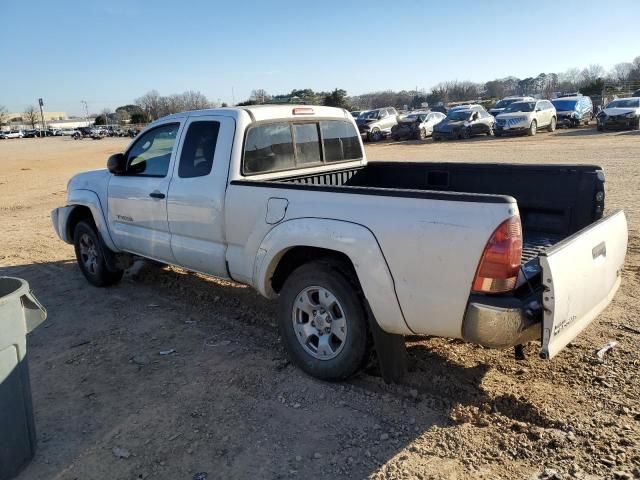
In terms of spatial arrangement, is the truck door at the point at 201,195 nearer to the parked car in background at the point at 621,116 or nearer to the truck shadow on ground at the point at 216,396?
the truck shadow on ground at the point at 216,396

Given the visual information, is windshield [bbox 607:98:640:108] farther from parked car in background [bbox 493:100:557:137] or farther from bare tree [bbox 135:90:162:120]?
bare tree [bbox 135:90:162:120]

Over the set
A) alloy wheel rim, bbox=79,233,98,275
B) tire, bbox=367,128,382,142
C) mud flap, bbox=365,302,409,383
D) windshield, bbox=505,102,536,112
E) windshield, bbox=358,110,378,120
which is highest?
windshield, bbox=358,110,378,120

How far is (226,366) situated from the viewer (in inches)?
169

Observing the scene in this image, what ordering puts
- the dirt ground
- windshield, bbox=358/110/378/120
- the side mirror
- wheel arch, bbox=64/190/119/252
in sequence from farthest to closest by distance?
1. windshield, bbox=358/110/378/120
2. wheel arch, bbox=64/190/119/252
3. the side mirror
4. the dirt ground

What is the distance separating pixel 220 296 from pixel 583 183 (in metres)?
3.78

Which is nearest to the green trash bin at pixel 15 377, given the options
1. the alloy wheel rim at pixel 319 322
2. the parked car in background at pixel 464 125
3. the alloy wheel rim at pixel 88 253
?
the alloy wheel rim at pixel 319 322

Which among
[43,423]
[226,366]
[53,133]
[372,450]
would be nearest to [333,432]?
[372,450]

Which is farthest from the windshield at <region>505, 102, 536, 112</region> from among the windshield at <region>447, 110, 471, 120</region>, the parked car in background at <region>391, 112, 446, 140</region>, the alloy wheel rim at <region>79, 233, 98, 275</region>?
the alloy wheel rim at <region>79, 233, 98, 275</region>

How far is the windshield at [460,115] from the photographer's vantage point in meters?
28.8

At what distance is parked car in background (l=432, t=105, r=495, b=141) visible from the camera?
2858 centimetres

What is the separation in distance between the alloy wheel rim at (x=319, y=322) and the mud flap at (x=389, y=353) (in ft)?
0.85

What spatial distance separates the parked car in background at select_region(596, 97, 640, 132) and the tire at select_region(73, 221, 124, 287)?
2697cm

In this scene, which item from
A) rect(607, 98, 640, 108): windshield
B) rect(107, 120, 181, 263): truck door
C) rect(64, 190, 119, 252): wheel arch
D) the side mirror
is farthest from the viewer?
rect(607, 98, 640, 108): windshield

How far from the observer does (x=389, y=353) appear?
3.67 meters
